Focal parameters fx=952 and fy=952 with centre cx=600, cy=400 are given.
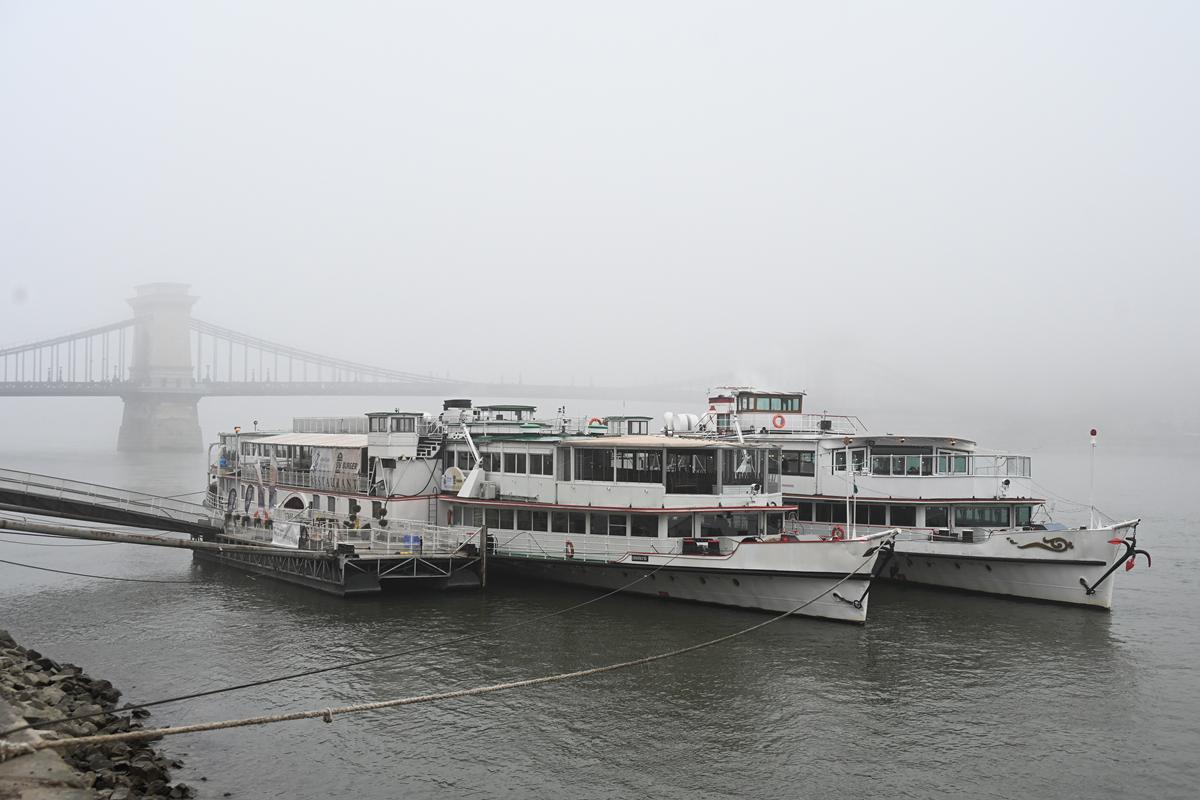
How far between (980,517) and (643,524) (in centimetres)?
1346

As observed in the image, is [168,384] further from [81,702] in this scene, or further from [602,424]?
[81,702]

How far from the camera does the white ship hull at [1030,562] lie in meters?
30.8

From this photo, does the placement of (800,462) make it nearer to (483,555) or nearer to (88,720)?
(483,555)

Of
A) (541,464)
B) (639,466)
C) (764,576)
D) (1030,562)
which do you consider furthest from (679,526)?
(1030,562)

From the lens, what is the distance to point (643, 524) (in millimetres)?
31031

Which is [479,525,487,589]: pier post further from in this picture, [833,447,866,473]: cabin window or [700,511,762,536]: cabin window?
[833,447,866,473]: cabin window

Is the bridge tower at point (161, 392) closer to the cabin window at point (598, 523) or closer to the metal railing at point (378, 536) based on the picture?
the metal railing at point (378, 536)

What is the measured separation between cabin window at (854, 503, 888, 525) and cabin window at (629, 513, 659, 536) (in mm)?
9523

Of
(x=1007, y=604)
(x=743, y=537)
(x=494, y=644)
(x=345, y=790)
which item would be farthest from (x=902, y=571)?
Result: (x=345, y=790)

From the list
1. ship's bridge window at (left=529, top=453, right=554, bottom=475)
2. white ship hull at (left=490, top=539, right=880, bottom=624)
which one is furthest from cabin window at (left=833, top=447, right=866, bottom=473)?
ship's bridge window at (left=529, top=453, right=554, bottom=475)

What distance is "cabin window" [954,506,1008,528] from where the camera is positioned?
3522 cm

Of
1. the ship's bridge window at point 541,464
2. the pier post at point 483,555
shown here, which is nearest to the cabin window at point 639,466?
the ship's bridge window at point 541,464

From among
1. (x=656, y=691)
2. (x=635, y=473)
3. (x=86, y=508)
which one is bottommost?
(x=656, y=691)

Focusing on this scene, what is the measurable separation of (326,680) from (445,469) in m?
14.8
